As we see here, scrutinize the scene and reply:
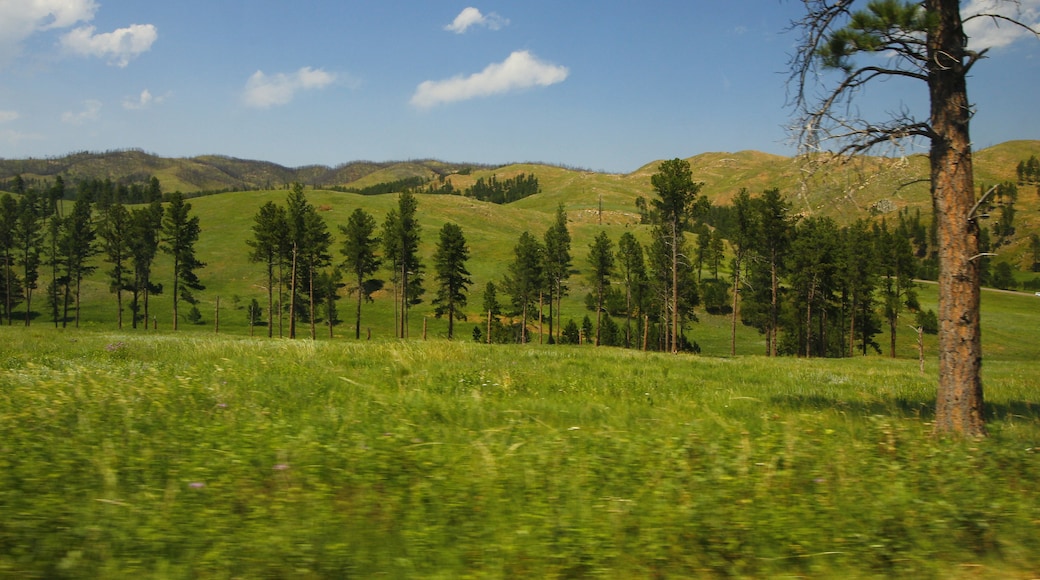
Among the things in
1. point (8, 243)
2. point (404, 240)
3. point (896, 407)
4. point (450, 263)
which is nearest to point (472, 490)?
point (896, 407)

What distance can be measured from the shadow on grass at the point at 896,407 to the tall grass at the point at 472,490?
1170 mm

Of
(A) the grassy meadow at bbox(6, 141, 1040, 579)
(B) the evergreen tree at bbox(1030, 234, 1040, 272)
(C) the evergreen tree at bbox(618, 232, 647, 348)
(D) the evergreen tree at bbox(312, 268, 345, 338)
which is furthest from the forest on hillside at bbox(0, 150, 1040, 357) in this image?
(B) the evergreen tree at bbox(1030, 234, 1040, 272)

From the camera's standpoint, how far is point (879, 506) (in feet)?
15.7

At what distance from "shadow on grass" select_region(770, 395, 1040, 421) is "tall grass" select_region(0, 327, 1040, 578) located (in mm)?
1170

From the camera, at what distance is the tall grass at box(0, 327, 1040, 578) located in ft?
12.2

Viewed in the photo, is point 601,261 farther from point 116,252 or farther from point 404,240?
point 116,252

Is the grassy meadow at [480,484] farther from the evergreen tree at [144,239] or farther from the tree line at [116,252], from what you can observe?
the evergreen tree at [144,239]

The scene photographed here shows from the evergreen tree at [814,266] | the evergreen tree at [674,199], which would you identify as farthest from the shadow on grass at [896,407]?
the evergreen tree at [814,266]

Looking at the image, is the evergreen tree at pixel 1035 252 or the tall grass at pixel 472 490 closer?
the tall grass at pixel 472 490

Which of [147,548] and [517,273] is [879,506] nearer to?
[147,548]

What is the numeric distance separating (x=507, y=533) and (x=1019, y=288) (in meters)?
191

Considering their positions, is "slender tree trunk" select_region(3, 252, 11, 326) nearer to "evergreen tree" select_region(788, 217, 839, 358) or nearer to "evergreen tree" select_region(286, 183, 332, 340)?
"evergreen tree" select_region(286, 183, 332, 340)

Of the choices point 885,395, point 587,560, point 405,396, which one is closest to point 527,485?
point 587,560

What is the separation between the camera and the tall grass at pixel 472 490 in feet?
12.2
